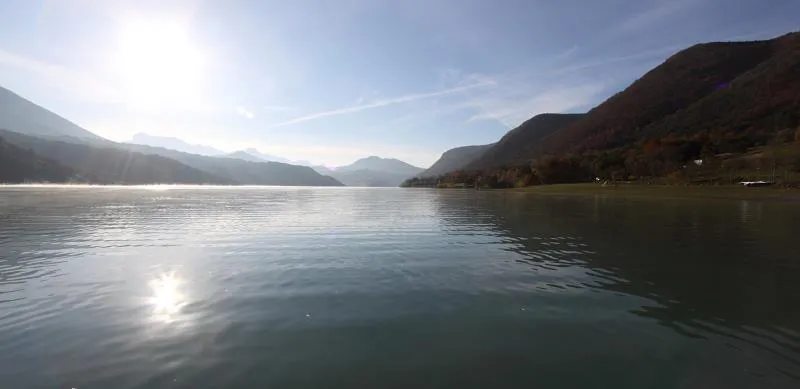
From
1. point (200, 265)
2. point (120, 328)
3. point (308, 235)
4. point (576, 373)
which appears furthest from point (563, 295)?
point (308, 235)

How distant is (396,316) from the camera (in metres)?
14.9

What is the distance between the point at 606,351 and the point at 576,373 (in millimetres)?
2047

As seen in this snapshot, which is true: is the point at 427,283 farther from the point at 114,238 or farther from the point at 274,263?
the point at 114,238

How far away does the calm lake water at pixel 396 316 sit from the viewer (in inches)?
413

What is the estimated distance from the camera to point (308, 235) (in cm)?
3850

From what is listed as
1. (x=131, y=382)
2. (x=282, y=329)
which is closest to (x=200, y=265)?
(x=282, y=329)

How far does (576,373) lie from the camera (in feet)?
34.6

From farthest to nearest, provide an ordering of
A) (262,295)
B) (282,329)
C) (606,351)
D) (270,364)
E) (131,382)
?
(262,295)
(282,329)
(606,351)
(270,364)
(131,382)

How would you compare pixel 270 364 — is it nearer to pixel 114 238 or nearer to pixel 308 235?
pixel 308 235

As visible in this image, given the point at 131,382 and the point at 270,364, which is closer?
the point at 131,382

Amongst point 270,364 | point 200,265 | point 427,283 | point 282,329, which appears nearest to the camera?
point 270,364

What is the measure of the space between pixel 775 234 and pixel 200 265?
52062 millimetres

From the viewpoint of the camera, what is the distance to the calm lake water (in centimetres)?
1050

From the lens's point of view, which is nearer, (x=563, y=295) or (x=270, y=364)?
(x=270, y=364)
